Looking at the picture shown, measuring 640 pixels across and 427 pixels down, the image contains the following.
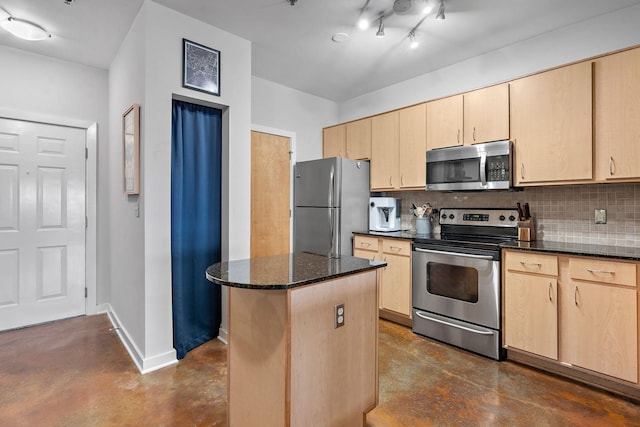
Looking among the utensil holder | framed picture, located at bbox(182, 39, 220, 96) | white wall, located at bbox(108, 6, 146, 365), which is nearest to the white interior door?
white wall, located at bbox(108, 6, 146, 365)

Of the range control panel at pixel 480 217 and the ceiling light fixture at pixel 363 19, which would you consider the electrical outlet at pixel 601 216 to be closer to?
the range control panel at pixel 480 217

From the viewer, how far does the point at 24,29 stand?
103 inches

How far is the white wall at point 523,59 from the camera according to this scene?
2.49 metres

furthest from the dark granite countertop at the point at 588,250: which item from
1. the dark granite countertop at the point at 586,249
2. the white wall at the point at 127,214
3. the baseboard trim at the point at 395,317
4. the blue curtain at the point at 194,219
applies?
the white wall at the point at 127,214

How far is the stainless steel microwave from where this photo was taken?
2.81 metres

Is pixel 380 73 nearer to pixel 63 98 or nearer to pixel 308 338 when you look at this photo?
pixel 308 338

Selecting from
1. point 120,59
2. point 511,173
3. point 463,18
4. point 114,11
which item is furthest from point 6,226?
point 511,173

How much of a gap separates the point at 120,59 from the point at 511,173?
3750 mm

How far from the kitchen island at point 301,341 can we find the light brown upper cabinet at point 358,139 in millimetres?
2456

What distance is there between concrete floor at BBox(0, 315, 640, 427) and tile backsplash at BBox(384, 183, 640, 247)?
A: 1189mm

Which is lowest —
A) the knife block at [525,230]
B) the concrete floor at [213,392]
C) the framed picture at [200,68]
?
the concrete floor at [213,392]

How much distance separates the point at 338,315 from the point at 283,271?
36cm

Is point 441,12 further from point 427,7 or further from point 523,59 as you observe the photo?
point 523,59

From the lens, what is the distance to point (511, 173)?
A: 281 centimetres
